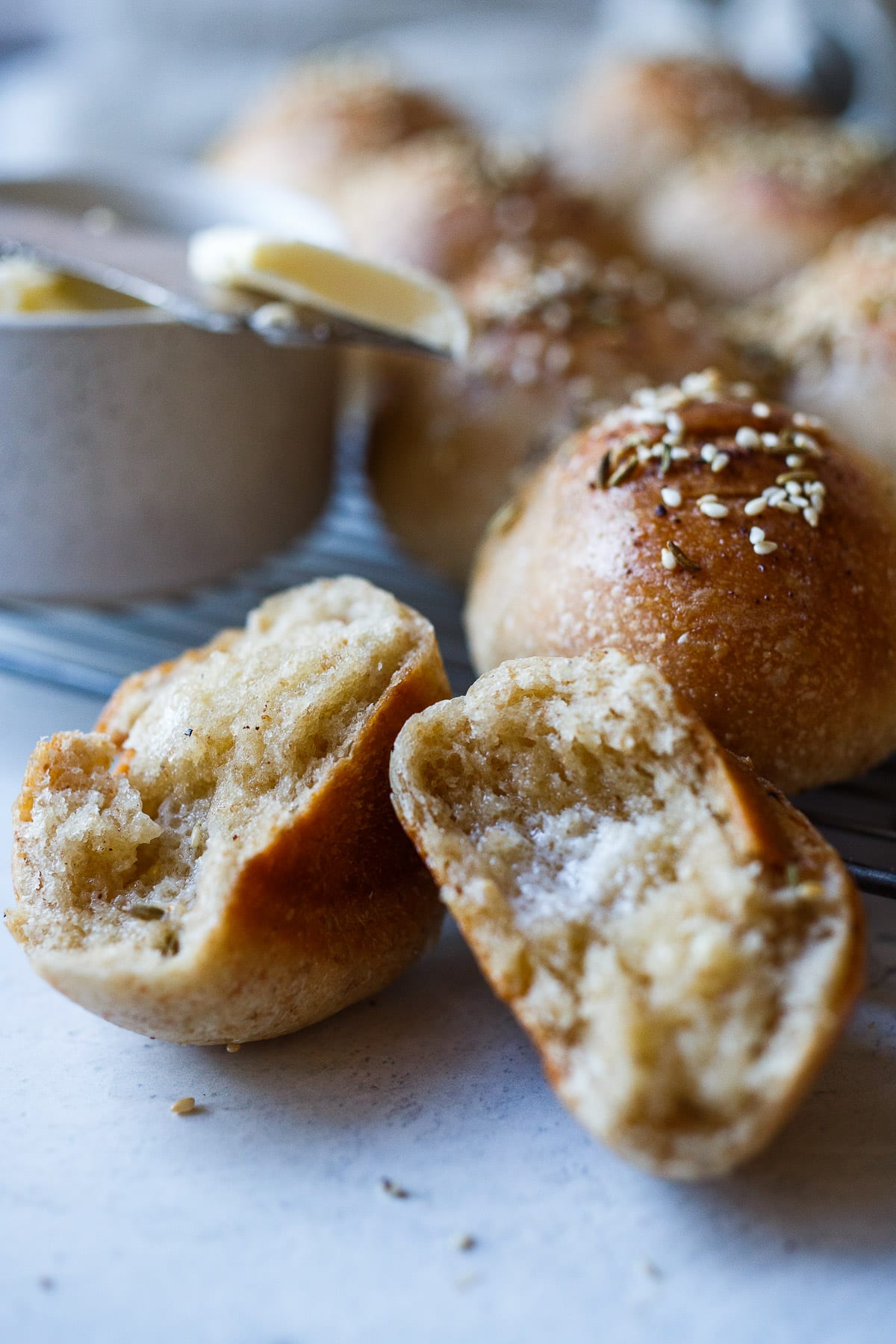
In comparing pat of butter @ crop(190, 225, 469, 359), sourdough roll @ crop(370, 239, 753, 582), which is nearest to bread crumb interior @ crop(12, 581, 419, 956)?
pat of butter @ crop(190, 225, 469, 359)

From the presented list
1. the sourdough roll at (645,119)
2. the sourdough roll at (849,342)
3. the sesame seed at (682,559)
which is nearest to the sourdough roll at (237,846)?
the sesame seed at (682,559)

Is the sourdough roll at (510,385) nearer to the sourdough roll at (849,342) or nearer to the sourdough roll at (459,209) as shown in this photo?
the sourdough roll at (849,342)

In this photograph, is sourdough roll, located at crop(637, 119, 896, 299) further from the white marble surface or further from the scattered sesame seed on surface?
the scattered sesame seed on surface

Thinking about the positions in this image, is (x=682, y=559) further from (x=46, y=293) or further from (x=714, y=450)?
(x=46, y=293)

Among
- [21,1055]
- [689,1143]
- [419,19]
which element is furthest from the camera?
[419,19]

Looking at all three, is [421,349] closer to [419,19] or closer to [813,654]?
[813,654]

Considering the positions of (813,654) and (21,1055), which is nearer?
(21,1055)

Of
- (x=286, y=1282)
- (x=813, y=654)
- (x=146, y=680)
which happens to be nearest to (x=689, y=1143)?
(x=286, y=1282)

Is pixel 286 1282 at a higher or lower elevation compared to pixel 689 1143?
lower
